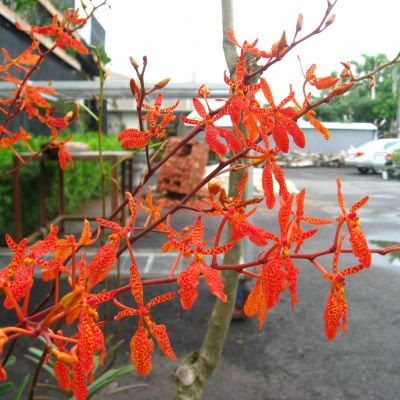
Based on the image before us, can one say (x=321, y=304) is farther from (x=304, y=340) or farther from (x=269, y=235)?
(x=269, y=235)

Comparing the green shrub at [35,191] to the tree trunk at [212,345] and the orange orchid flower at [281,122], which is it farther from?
the orange orchid flower at [281,122]

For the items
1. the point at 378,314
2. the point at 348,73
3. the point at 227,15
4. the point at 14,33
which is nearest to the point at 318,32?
the point at 348,73

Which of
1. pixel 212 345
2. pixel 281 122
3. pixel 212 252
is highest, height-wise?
pixel 281 122

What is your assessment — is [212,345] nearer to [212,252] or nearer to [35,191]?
[212,252]

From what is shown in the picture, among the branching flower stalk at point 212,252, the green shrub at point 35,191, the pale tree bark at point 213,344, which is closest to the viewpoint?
the branching flower stalk at point 212,252

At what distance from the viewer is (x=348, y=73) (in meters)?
0.58

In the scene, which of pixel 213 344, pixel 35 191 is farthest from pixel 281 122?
pixel 35 191

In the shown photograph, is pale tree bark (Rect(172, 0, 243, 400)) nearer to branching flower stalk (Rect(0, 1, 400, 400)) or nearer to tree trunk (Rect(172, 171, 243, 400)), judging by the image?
tree trunk (Rect(172, 171, 243, 400))

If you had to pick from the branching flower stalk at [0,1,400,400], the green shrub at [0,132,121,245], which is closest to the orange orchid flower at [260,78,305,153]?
the branching flower stalk at [0,1,400,400]

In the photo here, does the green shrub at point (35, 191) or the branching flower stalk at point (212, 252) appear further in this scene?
the green shrub at point (35, 191)

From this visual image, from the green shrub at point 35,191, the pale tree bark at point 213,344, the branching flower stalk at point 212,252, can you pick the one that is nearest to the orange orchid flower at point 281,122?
the branching flower stalk at point 212,252

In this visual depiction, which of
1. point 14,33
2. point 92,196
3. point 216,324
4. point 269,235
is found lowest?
point 92,196

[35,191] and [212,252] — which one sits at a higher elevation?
[212,252]

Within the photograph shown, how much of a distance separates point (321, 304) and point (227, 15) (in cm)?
212
